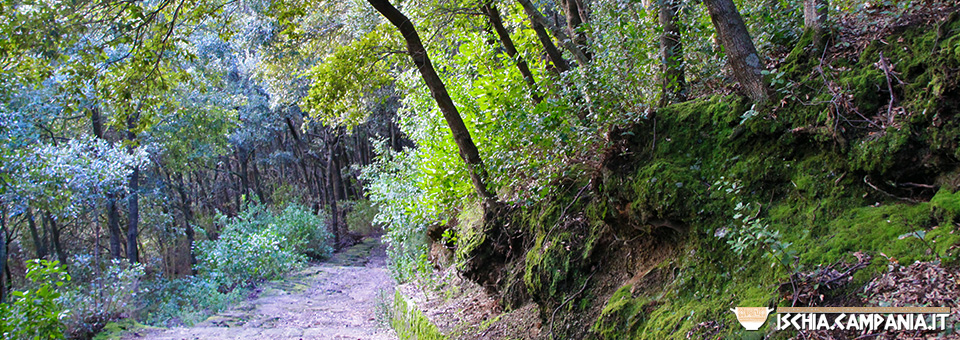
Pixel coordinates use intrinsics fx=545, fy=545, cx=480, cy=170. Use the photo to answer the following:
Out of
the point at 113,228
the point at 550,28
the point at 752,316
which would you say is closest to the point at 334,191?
the point at 113,228

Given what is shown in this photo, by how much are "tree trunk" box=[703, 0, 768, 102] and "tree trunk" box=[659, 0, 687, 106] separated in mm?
598

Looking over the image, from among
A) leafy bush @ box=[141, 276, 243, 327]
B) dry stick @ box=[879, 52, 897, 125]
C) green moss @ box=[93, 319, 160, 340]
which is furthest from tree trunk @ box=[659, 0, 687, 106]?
leafy bush @ box=[141, 276, 243, 327]

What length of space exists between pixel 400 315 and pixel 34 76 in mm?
5492

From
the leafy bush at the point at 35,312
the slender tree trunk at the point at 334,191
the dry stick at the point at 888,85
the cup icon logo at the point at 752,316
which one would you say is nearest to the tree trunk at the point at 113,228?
the slender tree trunk at the point at 334,191

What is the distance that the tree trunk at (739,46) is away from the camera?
11.5 ft

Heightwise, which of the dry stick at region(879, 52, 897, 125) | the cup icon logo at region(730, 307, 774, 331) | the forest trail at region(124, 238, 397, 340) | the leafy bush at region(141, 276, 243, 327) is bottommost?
the forest trail at region(124, 238, 397, 340)

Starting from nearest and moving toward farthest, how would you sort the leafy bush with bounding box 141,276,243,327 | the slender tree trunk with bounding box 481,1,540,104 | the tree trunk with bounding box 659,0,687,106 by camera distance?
the tree trunk with bounding box 659,0,687,106
the slender tree trunk with bounding box 481,1,540,104
the leafy bush with bounding box 141,276,243,327

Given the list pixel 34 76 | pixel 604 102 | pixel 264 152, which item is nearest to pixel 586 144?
pixel 604 102

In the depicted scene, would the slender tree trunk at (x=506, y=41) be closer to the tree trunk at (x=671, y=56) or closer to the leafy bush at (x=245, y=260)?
the tree trunk at (x=671, y=56)

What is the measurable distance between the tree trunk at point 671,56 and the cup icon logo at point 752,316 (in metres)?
1.95

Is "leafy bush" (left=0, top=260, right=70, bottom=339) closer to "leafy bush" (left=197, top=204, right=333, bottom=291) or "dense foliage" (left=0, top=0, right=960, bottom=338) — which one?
"dense foliage" (left=0, top=0, right=960, bottom=338)

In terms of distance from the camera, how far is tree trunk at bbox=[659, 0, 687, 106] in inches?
170

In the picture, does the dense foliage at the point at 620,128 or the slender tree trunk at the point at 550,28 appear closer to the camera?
the dense foliage at the point at 620,128

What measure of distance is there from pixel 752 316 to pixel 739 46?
1.76m
